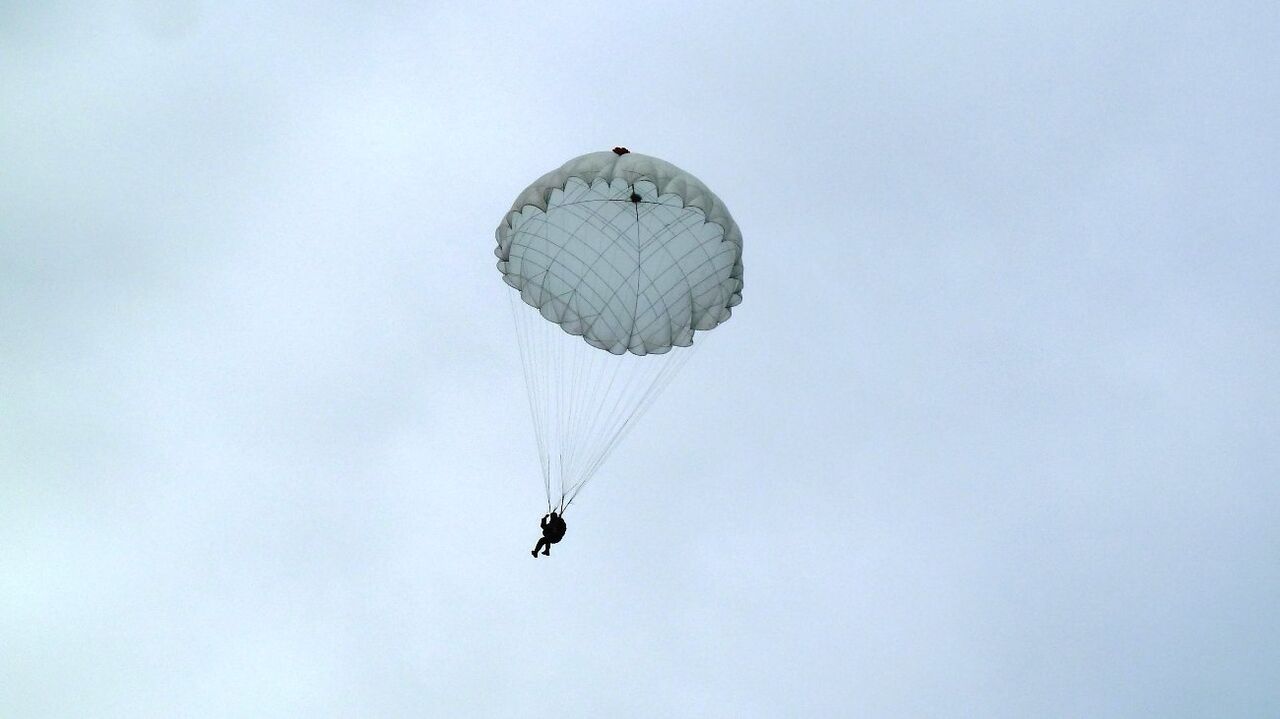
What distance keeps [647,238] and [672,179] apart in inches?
58.9

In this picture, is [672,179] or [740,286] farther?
[740,286]

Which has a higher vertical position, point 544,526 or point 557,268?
point 557,268

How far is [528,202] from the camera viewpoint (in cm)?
2342

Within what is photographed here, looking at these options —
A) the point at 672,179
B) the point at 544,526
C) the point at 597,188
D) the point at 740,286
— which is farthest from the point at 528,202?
the point at 544,526

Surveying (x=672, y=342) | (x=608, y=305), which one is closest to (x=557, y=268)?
(x=608, y=305)

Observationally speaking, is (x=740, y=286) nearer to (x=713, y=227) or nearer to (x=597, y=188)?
(x=713, y=227)

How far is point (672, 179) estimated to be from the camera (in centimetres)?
2270

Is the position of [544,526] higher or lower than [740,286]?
lower

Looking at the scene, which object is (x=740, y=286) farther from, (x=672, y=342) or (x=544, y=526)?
(x=544, y=526)

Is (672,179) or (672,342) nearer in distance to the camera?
(672,179)

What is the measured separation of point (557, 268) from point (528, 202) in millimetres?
1727

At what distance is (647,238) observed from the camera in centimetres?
2334

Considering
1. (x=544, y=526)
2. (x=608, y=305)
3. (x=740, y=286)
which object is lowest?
(x=544, y=526)

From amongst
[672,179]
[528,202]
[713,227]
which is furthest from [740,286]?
[528,202]
